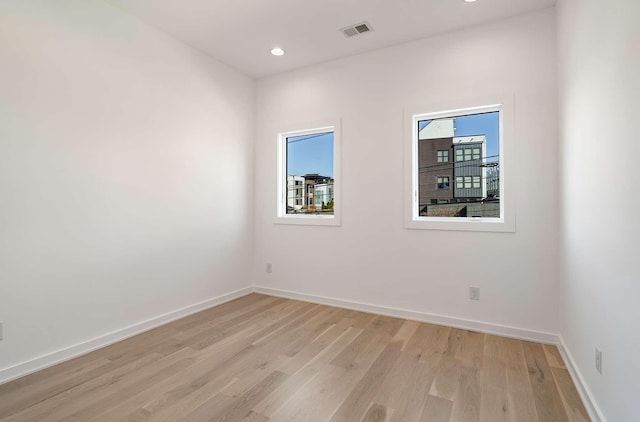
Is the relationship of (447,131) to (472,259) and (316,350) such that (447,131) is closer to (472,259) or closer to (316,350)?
(472,259)

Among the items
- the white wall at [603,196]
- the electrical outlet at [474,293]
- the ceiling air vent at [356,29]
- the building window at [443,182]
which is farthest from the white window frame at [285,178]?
the white wall at [603,196]

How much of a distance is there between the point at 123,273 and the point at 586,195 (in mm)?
3656

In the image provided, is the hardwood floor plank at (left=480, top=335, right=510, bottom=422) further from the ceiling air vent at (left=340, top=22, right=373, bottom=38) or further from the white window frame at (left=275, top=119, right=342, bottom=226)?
the ceiling air vent at (left=340, top=22, right=373, bottom=38)

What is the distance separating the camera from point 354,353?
102 inches

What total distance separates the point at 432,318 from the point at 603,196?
1.98 m

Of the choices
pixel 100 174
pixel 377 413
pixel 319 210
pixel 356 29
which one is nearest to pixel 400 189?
pixel 319 210

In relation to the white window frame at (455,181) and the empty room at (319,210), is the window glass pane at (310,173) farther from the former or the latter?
the white window frame at (455,181)

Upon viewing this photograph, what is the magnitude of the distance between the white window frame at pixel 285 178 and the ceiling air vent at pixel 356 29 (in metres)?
0.93

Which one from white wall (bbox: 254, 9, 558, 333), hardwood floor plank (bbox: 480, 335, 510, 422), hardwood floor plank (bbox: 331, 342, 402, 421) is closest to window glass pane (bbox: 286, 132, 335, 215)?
white wall (bbox: 254, 9, 558, 333)

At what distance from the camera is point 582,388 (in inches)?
77.9

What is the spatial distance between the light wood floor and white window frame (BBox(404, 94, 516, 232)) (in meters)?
1.03

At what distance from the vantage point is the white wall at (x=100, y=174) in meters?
2.26

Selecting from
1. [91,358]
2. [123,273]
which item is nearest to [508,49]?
[123,273]

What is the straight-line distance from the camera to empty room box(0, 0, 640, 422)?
1.88 m
